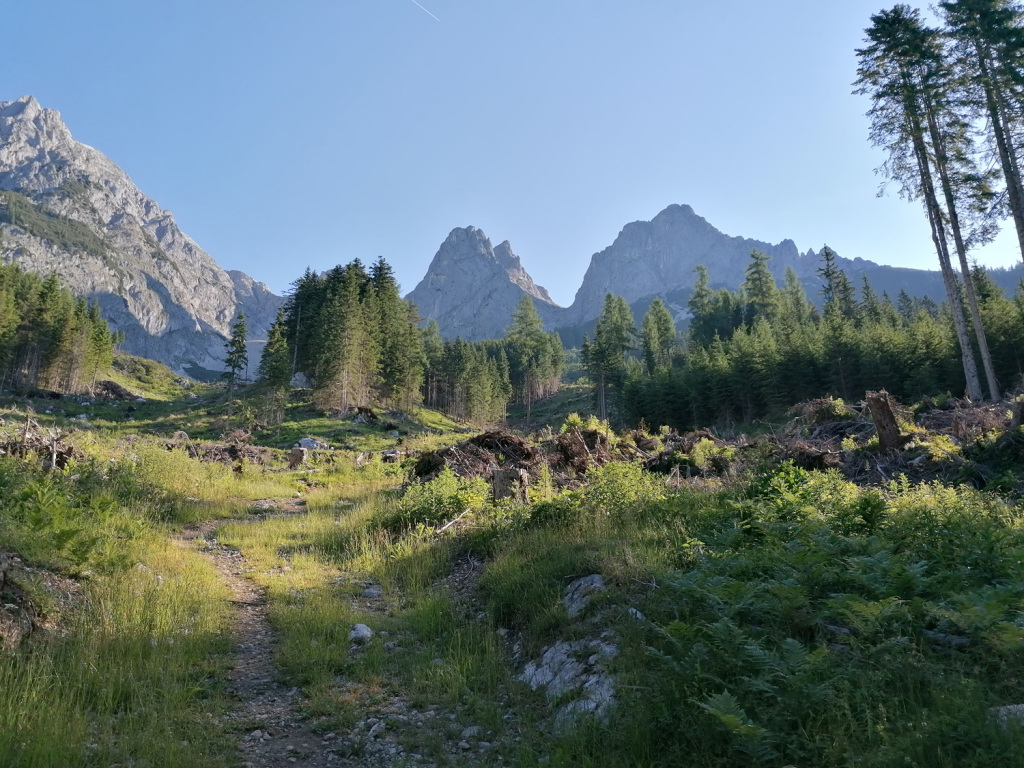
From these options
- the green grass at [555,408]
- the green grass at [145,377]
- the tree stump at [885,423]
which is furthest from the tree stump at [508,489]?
the green grass at [145,377]

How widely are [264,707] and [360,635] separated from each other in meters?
1.31

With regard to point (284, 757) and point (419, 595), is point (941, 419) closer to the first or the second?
point (419, 595)

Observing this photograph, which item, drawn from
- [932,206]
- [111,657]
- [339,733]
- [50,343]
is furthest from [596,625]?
[50,343]

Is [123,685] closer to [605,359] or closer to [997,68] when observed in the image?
[997,68]

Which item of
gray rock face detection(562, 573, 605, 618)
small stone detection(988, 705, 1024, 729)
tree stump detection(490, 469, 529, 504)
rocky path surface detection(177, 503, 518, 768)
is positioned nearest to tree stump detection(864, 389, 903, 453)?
tree stump detection(490, 469, 529, 504)

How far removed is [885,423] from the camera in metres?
10.8

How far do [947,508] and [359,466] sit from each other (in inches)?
678

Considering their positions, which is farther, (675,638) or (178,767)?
(675,638)

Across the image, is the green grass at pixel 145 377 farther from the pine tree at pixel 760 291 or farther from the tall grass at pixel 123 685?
the pine tree at pixel 760 291

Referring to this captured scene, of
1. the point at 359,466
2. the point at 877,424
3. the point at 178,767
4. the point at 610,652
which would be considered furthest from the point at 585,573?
the point at 359,466

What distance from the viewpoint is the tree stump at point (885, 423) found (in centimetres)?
1068

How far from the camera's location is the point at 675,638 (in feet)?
11.9

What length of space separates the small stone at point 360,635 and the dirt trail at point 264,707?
767mm

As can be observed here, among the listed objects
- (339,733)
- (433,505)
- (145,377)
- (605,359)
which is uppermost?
(145,377)
